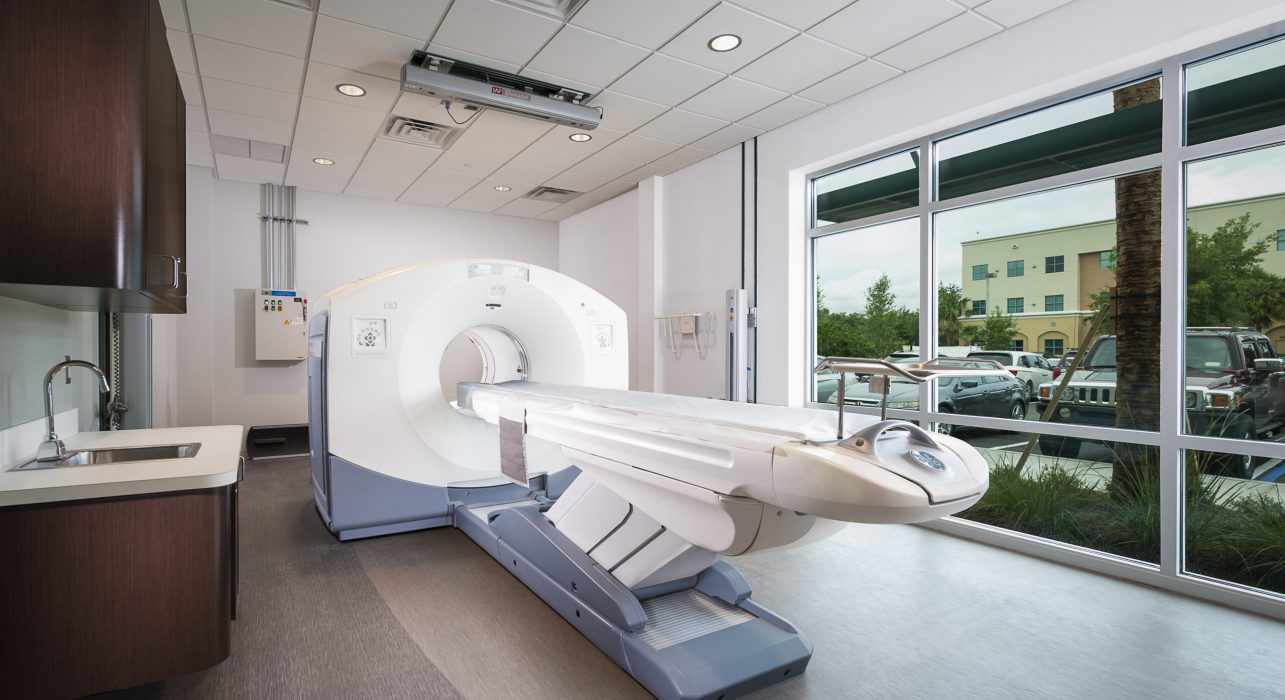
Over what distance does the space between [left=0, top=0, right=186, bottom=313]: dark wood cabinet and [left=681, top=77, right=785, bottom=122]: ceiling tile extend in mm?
2809

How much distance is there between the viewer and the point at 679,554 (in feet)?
6.27

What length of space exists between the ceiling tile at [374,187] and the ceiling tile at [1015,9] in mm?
4631

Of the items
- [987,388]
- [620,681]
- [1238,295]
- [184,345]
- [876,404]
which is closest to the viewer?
[620,681]

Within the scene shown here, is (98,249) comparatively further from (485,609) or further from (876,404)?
(876,404)

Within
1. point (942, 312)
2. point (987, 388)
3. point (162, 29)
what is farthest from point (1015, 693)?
point (162, 29)

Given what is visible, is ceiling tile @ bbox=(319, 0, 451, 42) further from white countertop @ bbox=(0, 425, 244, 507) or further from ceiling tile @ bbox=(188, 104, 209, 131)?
white countertop @ bbox=(0, 425, 244, 507)

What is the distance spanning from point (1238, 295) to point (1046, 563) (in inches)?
54.0

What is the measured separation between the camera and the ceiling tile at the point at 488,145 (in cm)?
451

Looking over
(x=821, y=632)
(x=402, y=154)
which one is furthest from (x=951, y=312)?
(x=402, y=154)

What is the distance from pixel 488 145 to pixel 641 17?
2.07 m

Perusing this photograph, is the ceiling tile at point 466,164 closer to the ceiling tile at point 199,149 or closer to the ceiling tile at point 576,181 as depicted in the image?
the ceiling tile at point 576,181

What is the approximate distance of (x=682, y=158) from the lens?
16.4 feet

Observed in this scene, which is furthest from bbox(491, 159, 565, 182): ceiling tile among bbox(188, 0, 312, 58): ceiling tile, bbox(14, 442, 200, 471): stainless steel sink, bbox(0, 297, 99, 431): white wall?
bbox(14, 442, 200, 471): stainless steel sink

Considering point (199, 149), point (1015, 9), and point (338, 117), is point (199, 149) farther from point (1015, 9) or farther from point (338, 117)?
point (1015, 9)
